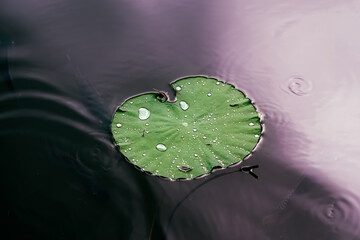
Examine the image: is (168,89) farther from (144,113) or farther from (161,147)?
(161,147)

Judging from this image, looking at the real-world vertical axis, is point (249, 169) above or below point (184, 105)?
below

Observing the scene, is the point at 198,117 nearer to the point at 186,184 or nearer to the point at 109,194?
the point at 186,184

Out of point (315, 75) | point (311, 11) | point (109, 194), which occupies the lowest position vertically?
point (109, 194)

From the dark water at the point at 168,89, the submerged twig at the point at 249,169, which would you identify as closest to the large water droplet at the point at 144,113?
the dark water at the point at 168,89

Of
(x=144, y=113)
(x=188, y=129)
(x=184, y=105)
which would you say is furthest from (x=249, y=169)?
(x=144, y=113)

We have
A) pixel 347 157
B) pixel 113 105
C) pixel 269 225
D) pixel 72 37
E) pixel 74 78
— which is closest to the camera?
pixel 269 225

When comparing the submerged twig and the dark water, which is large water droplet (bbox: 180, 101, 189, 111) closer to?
the dark water

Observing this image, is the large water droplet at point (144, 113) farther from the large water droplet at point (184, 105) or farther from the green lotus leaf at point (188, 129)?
the large water droplet at point (184, 105)

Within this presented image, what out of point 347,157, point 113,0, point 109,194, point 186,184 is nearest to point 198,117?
point 186,184
